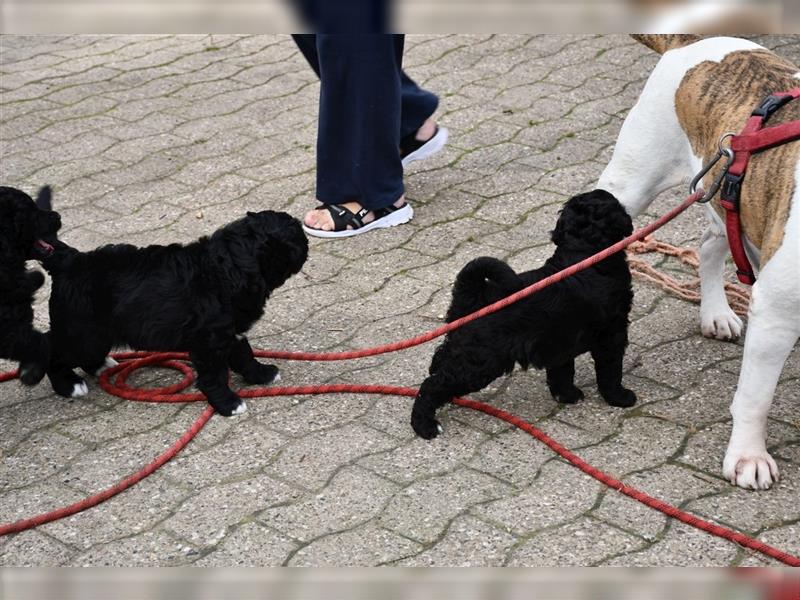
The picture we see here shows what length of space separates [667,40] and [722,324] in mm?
1273

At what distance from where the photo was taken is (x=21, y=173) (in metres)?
6.96

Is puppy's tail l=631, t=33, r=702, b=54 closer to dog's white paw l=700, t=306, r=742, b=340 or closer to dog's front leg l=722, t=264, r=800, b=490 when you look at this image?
dog's white paw l=700, t=306, r=742, b=340

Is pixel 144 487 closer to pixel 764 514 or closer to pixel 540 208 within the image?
pixel 764 514

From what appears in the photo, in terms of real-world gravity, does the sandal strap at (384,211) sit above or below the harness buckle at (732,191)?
below

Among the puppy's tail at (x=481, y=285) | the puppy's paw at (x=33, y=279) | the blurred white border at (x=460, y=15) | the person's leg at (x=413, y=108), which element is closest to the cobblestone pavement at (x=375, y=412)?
the person's leg at (x=413, y=108)

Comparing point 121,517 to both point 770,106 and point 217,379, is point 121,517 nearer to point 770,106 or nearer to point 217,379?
point 217,379

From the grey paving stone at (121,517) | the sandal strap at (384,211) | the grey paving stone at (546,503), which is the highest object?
the sandal strap at (384,211)

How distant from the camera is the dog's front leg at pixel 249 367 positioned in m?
4.67

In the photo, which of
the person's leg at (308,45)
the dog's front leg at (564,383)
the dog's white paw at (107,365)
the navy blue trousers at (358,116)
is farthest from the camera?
the person's leg at (308,45)

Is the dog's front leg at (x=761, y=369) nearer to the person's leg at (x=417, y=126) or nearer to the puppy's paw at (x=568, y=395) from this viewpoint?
the puppy's paw at (x=568, y=395)

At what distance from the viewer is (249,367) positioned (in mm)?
4715

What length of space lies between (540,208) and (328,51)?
58.9 inches

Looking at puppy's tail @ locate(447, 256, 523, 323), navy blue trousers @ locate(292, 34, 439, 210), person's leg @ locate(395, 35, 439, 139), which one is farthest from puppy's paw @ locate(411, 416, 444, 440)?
person's leg @ locate(395, 35, 439, 139)

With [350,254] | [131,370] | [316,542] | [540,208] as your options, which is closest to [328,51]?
[350,254]
